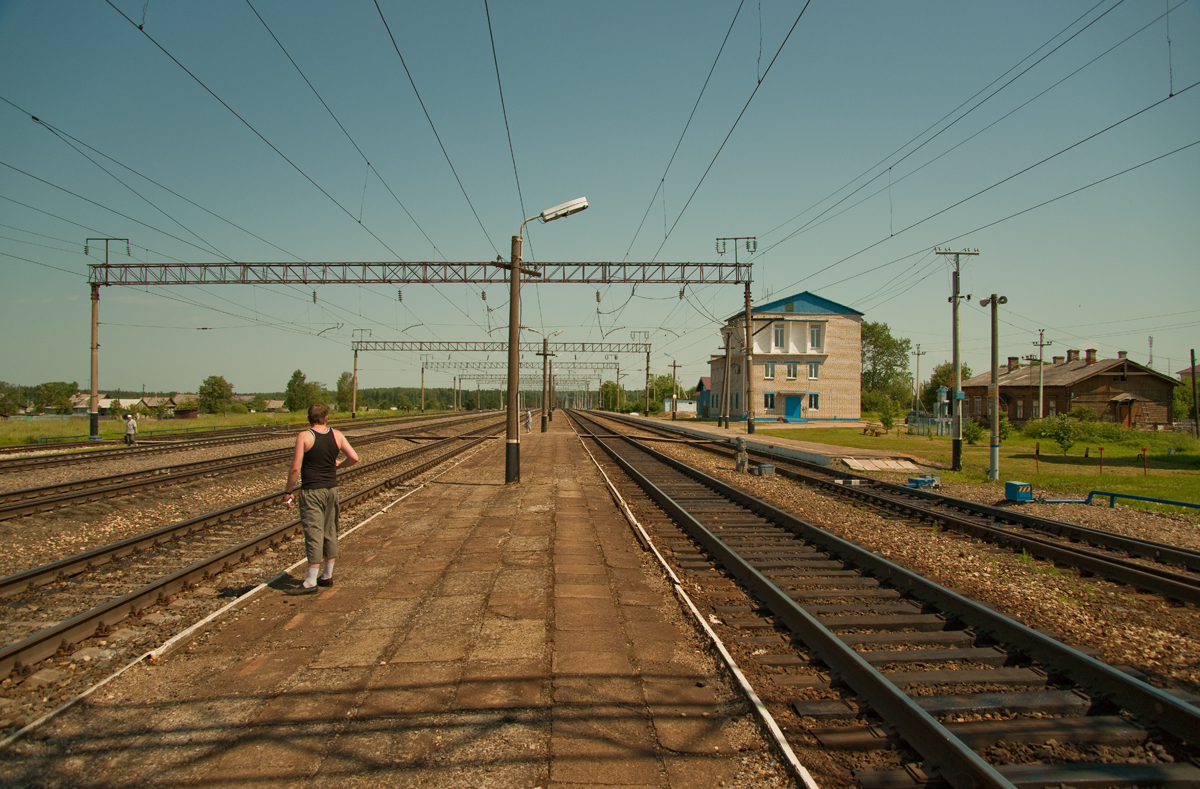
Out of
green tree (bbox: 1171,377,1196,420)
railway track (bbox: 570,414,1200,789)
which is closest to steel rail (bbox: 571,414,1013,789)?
railway track (bbox: 570,414,1200,789)

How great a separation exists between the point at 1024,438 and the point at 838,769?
132 ft

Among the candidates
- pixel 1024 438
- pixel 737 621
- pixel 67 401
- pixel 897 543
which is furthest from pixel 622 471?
pixel 67 401

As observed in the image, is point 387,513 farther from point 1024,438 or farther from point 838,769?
point 1024,438

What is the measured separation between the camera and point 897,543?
9.78m

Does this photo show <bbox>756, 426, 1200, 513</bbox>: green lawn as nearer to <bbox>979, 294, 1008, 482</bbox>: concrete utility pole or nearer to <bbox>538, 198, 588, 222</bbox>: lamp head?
<bbox>979, 294, 1008, 482</bbox>: concrete utility pole

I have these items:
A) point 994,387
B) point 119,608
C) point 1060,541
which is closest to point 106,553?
point 119,608

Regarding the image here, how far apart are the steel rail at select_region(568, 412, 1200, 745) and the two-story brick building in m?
52.8

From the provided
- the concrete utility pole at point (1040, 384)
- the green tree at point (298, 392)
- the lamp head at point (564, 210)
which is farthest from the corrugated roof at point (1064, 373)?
the green tree at point (298, 392)

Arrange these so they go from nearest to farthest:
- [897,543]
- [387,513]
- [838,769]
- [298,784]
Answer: [298,784], [838,769], [897,543], [387,513]

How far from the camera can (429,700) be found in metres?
4.21

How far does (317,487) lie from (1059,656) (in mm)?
6579

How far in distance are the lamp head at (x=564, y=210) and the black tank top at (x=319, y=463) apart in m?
9.04

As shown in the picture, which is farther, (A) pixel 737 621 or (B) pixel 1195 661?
(A) pixel 737 621

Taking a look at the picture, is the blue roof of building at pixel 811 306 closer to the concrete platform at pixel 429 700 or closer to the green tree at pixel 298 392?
the concrete platform at pixel 429 700
